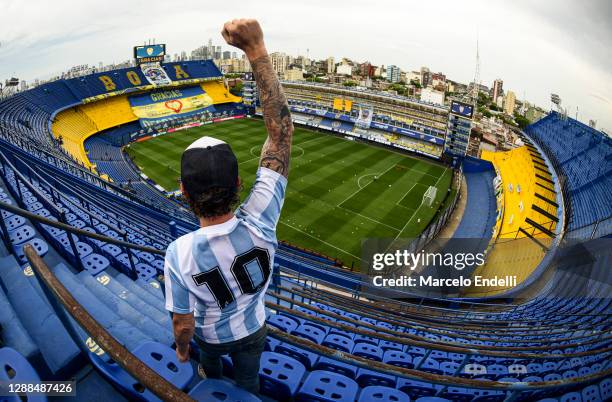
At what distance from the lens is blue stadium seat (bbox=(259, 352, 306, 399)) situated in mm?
3039

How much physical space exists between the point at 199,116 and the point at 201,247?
52.2 metres

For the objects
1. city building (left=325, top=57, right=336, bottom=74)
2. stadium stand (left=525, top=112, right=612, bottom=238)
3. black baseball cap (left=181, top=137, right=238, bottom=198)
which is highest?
city building (left=325, top=57, right=336, bottom=74)

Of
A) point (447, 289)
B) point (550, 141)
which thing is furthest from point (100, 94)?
point (550, 141)

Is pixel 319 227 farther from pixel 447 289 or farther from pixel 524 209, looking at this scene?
pixel 524 209

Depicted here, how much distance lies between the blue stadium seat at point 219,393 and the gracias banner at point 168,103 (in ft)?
159

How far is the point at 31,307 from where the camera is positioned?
9.93 feet

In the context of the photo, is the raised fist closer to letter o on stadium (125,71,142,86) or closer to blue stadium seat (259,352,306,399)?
blue stadium seat (259,352,306,399)

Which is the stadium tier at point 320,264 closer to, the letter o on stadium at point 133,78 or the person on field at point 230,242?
the letter o on stadium at point 133,78

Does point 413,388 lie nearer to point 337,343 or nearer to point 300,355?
point 337,343

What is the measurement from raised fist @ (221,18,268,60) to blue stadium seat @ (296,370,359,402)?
115 inches

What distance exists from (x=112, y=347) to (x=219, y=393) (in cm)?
98

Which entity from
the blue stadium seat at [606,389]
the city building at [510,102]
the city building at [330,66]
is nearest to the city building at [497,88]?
the city building at [510,102]

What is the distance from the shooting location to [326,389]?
320cm

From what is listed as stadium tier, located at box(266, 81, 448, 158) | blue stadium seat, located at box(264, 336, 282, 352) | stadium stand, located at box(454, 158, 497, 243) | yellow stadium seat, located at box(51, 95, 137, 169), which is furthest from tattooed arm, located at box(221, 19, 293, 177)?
stadium tier, located at box(266, 81, 448, 158)
